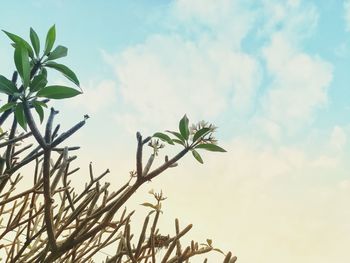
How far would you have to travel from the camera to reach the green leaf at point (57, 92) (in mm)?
1019

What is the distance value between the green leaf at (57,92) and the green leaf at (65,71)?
0.21 ft

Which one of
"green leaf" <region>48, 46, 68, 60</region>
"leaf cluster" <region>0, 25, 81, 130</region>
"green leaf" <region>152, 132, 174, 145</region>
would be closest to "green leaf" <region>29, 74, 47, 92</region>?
"leaf cluster" <region>0, 25, 81, 130</region>

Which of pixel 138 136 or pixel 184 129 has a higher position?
pixel 184 129

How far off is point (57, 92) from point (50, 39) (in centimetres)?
32

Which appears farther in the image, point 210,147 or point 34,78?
point 210,147

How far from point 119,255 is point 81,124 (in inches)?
31.0

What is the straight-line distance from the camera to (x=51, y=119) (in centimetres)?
102

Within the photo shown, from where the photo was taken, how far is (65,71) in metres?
1.15

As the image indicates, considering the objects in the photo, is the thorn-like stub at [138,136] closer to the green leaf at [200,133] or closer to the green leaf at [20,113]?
the green leaf at [200,133]

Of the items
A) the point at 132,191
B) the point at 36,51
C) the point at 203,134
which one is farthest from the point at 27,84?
the point at 203,134

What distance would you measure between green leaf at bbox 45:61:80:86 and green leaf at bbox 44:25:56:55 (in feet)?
0.21

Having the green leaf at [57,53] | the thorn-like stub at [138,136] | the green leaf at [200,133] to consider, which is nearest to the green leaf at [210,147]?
the green leaf at [200,133]

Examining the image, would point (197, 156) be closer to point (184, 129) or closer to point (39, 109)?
point (184, 129)

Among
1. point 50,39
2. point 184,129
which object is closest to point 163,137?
point 184,129
